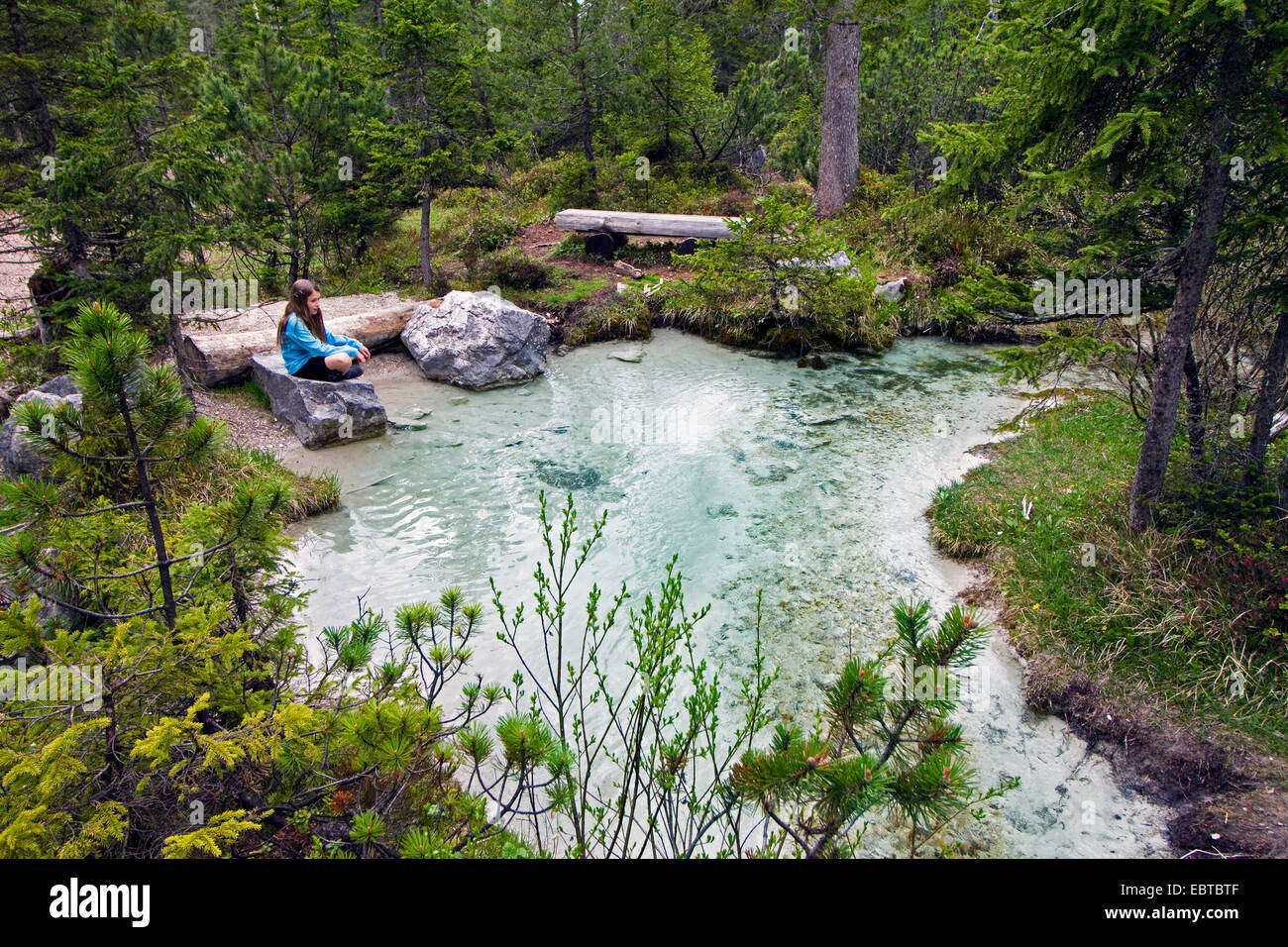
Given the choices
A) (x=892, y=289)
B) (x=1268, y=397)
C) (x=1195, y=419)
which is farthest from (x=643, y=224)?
(x=1268, y=397)

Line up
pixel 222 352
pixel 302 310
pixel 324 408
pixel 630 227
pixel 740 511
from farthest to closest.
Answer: pixel 630 227 < pixel 222 352 < pixel 324 408 < pixel 302 310 < pixel 740 511

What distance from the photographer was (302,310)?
8.85m

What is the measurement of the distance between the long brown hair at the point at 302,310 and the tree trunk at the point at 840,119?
42.5ft

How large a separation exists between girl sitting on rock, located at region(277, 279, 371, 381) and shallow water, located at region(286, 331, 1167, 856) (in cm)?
108

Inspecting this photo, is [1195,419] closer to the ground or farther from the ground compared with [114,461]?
closer to the ground

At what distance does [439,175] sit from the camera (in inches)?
544

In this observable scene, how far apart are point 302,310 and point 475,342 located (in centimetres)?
339

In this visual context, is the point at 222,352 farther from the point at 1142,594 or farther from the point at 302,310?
the point at 1142,594

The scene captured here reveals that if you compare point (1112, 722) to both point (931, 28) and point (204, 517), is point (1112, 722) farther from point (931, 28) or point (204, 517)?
point (931, 28)

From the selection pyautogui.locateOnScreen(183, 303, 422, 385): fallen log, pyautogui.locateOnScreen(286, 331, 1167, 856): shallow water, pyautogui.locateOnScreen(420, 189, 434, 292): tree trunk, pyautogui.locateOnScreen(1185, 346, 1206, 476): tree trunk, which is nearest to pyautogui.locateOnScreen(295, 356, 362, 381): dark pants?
pyautogui.locateOnScreen(286, 331, 1167, 856): shallow water

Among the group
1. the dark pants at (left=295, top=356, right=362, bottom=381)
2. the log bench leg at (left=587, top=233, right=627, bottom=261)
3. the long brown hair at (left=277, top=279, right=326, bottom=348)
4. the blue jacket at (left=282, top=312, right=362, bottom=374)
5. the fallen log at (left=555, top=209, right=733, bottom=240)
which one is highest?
the fallen log at (left=555, top=209, right=733, bottom=240)

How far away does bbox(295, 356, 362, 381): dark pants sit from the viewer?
927cm

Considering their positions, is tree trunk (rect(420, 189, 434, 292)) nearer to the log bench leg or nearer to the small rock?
the log bench leg

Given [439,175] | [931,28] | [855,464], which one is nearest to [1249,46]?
[855,464]
